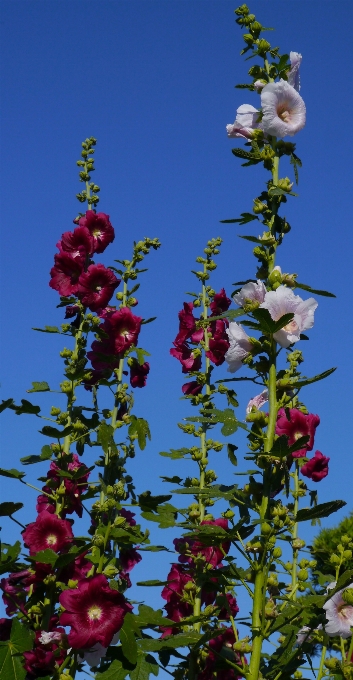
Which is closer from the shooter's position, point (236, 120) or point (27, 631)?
point (27, 631)

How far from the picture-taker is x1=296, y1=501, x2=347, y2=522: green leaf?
2.56 m

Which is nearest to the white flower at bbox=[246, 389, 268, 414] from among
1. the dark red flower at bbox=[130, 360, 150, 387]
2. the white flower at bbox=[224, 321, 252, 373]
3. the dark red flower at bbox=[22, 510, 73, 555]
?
the white flower at bbox=[224, 321, 252, 373]

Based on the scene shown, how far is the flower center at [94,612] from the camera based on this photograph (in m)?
Result: 2.76

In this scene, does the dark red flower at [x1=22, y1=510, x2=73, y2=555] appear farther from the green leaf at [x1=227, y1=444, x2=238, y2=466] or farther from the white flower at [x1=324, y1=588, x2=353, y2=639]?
the white flower at [x1=324, y1=588, x2=353, y2=639]

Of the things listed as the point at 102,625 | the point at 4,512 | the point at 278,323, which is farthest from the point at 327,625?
the point at 4,512

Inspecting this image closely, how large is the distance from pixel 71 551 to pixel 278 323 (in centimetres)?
119

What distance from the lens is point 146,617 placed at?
2971 mm

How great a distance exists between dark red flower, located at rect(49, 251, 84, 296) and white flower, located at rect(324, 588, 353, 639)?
1.92 meters

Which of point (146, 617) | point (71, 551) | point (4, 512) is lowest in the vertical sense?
point (146, 617)

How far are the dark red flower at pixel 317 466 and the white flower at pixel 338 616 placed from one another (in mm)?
854

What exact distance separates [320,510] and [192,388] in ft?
5.08

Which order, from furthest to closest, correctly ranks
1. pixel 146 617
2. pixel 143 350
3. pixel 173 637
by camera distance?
pixel 143 350 → pixel 146 617 → pixel 173 637

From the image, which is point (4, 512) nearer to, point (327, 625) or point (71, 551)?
point (71, 551)

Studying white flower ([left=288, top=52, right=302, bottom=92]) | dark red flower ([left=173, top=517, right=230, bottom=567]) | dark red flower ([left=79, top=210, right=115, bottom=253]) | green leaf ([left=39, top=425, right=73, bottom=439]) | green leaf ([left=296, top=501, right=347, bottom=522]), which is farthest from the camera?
dark red flower ([left=79, top=210, right=115, bottom=253])
